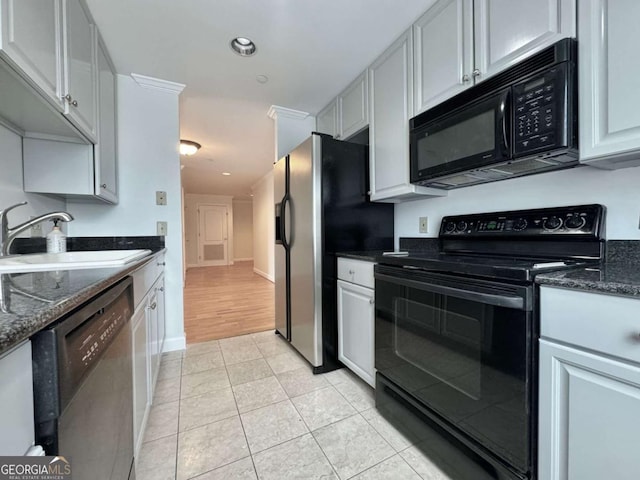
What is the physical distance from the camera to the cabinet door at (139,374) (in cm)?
109

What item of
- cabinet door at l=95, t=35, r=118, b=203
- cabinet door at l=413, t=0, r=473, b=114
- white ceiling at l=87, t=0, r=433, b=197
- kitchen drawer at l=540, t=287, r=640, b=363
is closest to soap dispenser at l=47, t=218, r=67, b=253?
cabinet door at l=95, t=35, r=118, b=203

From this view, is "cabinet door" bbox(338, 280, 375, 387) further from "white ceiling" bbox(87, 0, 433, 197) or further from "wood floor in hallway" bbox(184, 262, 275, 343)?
"white ceiling" bbox(87, 0, 433, 197)

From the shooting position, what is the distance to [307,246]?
2.03 meters

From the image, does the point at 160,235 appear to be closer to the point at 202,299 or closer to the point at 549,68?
the point at 202,299

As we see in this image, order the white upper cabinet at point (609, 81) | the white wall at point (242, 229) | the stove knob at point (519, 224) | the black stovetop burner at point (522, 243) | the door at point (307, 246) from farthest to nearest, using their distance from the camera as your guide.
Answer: the white wall at point (242, 229) < the door at point (307, 246) < the stove knob at point (519, 224) < the black stovetop burner at point (522, 243) < the white upper cabinet at point (609, 81)

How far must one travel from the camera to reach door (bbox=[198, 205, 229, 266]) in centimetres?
841

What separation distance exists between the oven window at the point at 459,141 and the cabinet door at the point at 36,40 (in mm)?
1786

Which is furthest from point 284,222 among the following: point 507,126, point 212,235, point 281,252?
point 212,235

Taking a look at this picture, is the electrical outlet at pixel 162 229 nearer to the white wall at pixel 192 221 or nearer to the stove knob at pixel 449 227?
the stove knob at pixel 449 227

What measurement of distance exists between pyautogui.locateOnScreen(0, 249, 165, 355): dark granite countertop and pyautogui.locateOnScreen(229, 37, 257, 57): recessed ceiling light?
1741 mm

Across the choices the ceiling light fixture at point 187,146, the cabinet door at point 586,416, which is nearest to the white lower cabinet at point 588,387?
the cabinet door at point 586,416

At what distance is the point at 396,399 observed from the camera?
1.41 metres

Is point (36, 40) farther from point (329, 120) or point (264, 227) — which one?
point (264, 227)

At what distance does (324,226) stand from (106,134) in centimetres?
169
